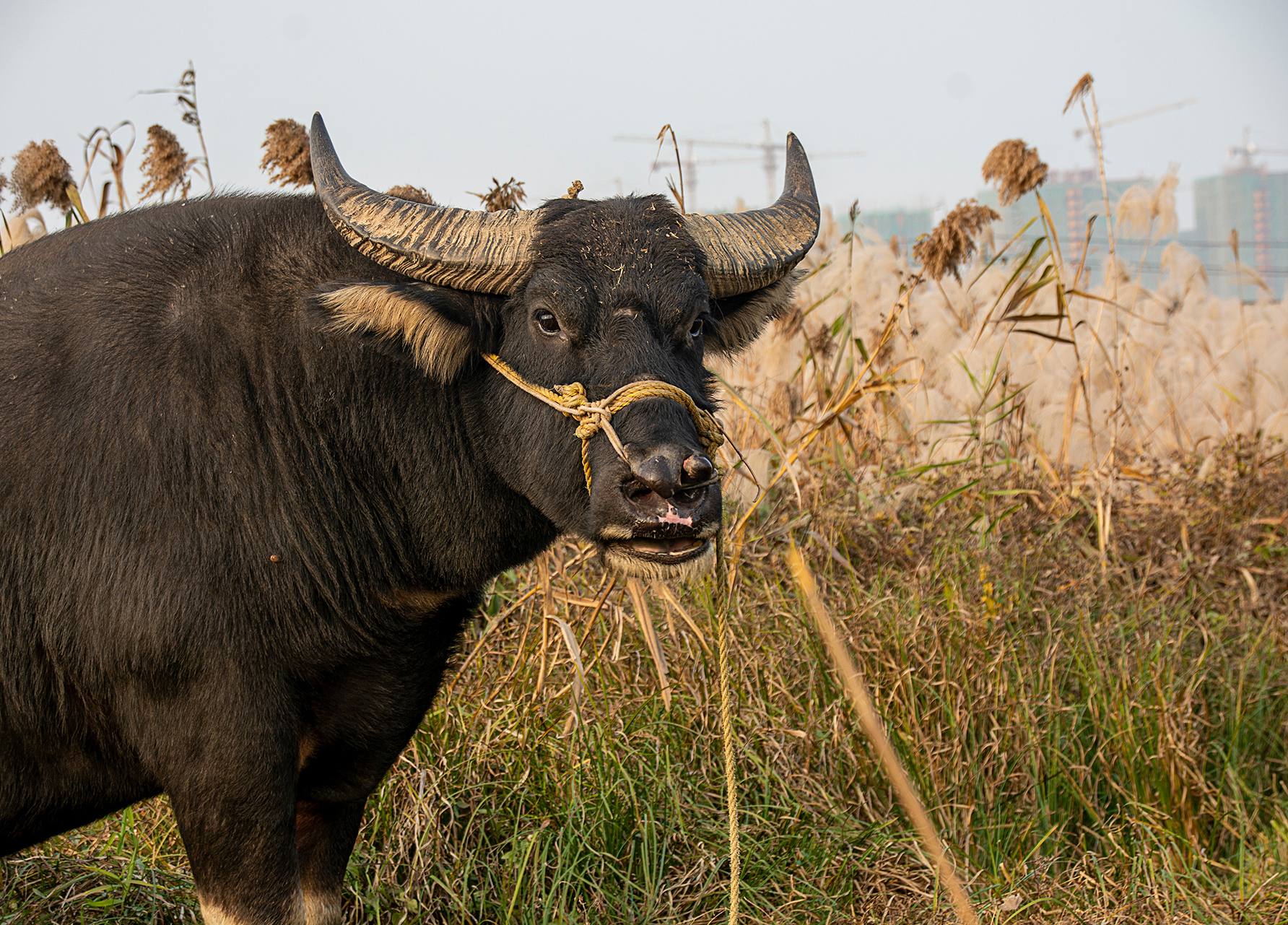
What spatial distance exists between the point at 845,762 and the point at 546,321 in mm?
2222

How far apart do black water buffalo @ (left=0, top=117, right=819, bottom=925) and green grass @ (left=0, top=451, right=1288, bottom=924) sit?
82 centimetres

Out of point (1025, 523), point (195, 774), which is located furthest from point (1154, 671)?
point (195, 774)

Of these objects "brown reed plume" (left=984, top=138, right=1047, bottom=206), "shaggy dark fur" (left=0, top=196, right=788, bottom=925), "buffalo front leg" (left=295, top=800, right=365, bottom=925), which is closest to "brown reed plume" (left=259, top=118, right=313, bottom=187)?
"shaggy dark fur" (left=0, top=196, right=788, bottom=925)

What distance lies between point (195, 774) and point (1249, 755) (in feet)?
13.5

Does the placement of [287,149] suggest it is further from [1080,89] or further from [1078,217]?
[1078,217]

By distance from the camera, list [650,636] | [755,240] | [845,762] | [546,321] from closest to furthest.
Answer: [546,321]
[755,240]
[650,636]
[845,762]

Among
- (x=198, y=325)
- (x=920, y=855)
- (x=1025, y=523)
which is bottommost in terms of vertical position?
(x=920, y=855)

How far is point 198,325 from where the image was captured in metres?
2.82

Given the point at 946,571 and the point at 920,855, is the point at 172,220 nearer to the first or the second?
the point at 920,855

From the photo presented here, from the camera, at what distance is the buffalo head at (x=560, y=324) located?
2.74m

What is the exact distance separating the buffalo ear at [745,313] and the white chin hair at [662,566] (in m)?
0.80

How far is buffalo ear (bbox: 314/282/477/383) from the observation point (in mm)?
2795

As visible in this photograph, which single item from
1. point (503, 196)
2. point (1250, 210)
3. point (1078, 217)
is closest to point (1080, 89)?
point (503, 196)

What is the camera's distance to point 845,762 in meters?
4.34
